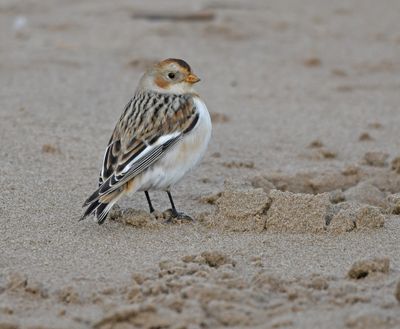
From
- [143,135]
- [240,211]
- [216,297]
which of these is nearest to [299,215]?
[240,211]

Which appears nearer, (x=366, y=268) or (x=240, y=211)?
(x=366, y=268)

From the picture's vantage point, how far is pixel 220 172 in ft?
22.0

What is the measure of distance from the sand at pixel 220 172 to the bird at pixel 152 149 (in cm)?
18

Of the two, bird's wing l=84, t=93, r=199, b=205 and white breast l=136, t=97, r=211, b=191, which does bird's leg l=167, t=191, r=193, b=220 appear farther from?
bird's wing l=84, t=93, r=199, b=205

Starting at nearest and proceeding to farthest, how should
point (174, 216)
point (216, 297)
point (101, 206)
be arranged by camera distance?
1. point (216, 297)
2. point (101, 206)
3. point (174, 216)

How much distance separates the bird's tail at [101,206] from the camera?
521 centimetres

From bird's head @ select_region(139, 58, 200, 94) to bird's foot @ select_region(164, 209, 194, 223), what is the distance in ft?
3.13

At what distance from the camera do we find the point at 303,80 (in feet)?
30.2

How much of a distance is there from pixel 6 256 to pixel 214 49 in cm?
572

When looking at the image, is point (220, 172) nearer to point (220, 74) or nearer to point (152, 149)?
point (152, 149)

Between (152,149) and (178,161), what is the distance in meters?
0.19

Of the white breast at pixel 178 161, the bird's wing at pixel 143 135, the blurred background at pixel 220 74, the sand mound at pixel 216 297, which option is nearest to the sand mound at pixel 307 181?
the blurred background at pixel 220 74

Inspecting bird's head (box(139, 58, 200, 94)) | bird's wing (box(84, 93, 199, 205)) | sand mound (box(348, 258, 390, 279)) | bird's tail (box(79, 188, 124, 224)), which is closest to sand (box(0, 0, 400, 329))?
sand mound (box(348, 258, 390, 279))

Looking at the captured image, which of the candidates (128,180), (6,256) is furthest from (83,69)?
(6,256)
